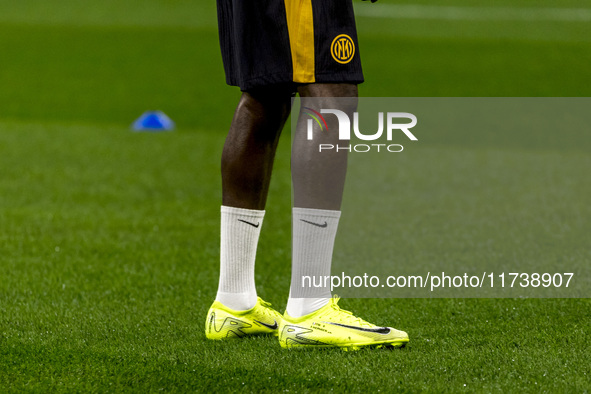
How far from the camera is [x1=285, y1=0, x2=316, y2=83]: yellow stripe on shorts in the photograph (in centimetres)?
245

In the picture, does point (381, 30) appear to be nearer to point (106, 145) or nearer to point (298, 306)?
point (106, 145)

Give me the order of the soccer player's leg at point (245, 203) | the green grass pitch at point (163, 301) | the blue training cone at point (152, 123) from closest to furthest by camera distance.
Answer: the green grass pitch at point (163, 301), the soccer player's leg at point (245, 203), the blue training cone at point (152, 123)

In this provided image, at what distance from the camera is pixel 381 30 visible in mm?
21812

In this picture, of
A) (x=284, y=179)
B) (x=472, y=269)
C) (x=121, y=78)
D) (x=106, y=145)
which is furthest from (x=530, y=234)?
(x=121, y=78)

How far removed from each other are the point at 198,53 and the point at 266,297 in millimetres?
15471

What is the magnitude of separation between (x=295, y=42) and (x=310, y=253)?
0.57 metres

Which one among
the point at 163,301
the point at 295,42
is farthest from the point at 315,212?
the point at 163,301

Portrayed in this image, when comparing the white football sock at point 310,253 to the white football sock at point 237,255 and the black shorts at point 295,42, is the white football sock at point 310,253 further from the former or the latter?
the black shorts at point 295,42

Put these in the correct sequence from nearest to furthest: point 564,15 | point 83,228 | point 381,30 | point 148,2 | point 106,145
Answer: point 83,228
point 106,145
point 381,30
point 564,15
point 148,2

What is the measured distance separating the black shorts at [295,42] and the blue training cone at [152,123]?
7010 millimetres

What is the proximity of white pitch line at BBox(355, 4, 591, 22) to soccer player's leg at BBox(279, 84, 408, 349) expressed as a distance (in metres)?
21.5

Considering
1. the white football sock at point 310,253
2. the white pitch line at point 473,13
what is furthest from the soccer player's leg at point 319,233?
the white pitch line at point 473,13

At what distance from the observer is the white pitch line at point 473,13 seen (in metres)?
23.6

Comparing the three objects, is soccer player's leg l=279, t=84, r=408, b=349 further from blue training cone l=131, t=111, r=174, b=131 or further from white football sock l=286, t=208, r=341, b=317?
blue training cone l=131, t=111, r=174, b=131
